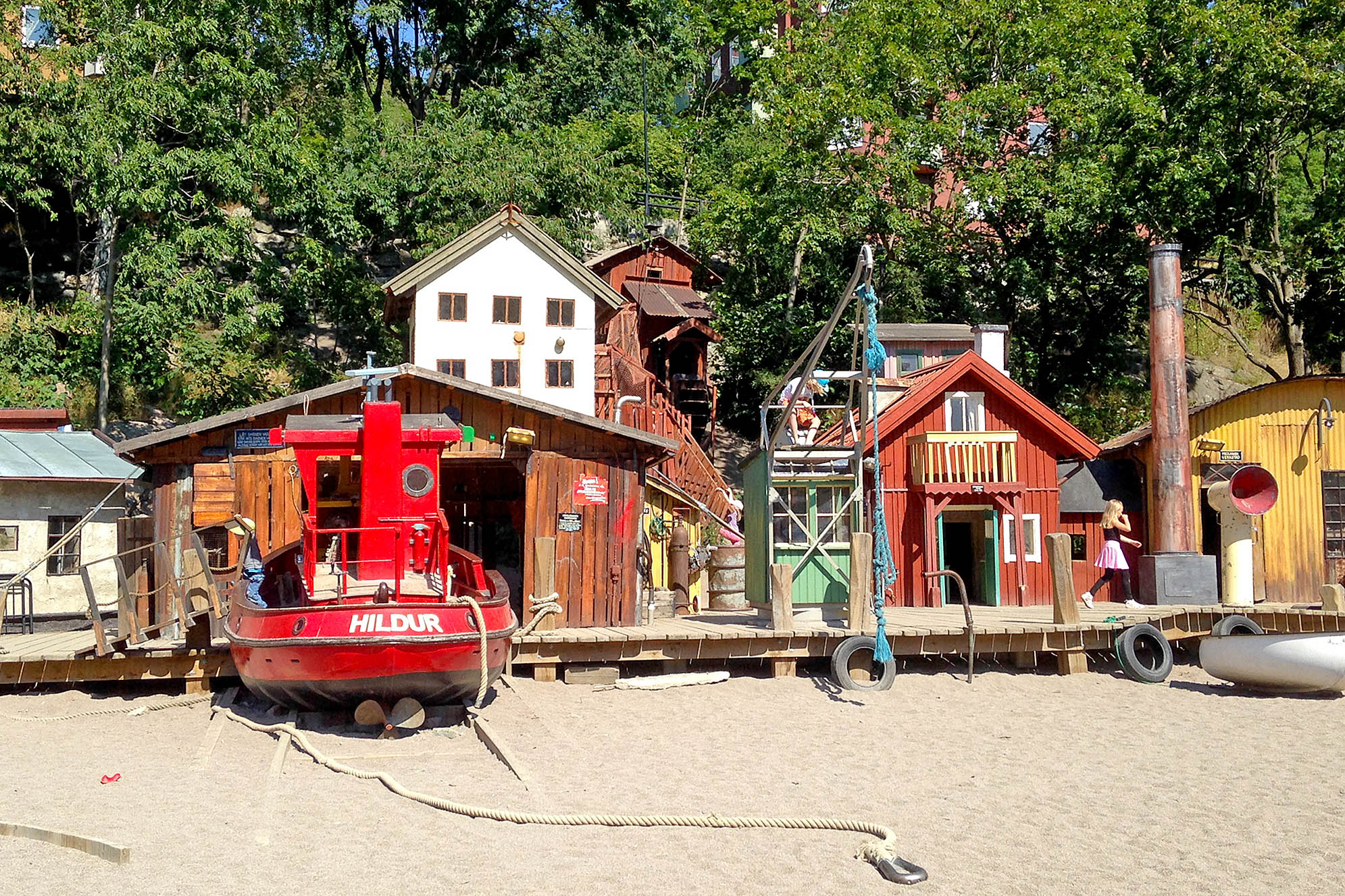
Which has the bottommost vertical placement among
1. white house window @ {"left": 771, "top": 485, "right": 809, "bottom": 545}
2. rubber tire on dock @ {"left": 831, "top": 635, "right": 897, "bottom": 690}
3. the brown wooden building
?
rubber tire on dock @ {"left": 831, "top": 635, "right": 897, "bottom": 690}

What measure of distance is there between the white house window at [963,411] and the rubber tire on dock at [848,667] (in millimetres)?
7115

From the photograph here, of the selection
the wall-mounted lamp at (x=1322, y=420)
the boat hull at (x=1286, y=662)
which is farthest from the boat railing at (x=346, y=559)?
the wall-mounted lamp at (x=1322, y=420)

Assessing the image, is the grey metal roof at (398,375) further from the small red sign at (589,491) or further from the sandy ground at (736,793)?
the sandy ground at (736,793)

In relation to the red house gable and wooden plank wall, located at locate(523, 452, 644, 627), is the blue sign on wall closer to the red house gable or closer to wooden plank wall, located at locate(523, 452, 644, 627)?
wooden plank wall, located at locate(523, 452, 644, 627)

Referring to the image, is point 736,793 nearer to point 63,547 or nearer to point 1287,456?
point 63,547

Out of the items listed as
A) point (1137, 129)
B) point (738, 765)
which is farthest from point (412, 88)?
point (738, 765)

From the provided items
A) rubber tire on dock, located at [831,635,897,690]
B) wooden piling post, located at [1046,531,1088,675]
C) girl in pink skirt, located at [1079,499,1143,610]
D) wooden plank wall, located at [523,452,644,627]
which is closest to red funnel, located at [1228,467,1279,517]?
girl in pink skirt, located at [1079,499,1143,610]

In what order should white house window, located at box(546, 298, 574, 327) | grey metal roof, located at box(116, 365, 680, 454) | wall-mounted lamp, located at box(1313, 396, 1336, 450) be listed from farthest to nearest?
white house window, located at box(546, 298, 574, 327) < wall-mounted lamp, located at box(1313, 396, 1336, 450) < grey metal roof, located at box(116, 365, 680, 454)

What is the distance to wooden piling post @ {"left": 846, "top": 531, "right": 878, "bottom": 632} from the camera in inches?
614

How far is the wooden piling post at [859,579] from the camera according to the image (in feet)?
51.1

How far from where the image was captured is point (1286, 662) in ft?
48.3

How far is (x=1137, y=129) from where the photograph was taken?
29375 millimetres

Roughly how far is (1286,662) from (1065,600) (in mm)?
2701

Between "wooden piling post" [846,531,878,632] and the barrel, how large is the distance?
577cm
